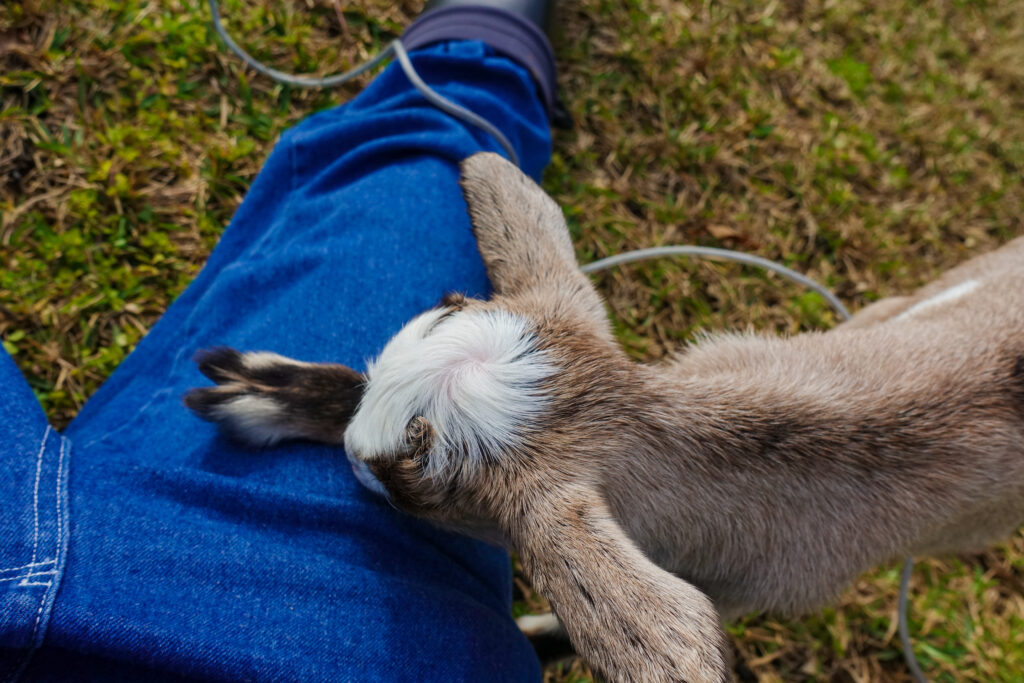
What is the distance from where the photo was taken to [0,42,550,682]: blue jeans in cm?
180

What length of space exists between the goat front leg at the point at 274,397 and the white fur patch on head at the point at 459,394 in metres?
0.28

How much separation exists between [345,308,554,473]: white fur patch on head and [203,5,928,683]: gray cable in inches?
48.3

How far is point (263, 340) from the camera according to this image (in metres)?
2.52

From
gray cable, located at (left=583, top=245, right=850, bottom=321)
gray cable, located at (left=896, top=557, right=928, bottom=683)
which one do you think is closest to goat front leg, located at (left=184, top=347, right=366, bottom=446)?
gray cable, located at (left=583, top=245, right=850, bottom=321)

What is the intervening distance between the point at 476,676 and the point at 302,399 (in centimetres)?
100

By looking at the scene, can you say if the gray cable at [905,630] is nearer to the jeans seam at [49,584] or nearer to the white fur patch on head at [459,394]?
the white fur patch on head at [459,394]

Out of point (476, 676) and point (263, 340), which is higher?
point (263, 340)

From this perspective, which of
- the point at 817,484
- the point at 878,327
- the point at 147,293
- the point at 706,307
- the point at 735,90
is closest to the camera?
the point at 817,484

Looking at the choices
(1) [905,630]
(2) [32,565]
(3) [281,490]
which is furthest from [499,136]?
(1) [905,630]

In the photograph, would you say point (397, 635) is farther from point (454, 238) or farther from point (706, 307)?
point (706, 307)

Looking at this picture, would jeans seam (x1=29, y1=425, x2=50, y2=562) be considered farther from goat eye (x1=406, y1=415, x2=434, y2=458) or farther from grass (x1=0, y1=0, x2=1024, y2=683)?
grass (x1=0, y1=0, x2=1024, y2=683)

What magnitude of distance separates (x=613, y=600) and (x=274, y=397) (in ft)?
4.08

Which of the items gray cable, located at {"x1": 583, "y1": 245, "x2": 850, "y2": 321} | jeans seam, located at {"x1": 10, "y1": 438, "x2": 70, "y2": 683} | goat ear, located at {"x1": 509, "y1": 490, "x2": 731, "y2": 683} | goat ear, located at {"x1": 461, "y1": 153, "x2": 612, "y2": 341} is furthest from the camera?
gray cable, located at {"x1": 583, "y1": 245, "x2": 850, "y2": 321}

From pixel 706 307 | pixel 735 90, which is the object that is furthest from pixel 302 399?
pixel 735 90
